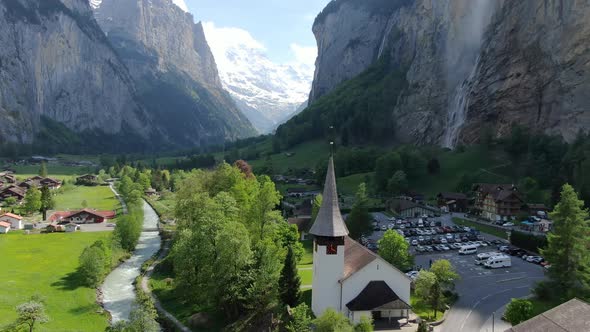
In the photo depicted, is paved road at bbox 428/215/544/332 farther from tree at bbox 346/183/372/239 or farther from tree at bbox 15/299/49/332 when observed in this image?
tree at bbox 15/299/49/332

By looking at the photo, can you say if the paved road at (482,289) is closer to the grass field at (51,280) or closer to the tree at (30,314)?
the grass field at (51,280)

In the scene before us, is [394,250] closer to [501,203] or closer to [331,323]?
[331,323]

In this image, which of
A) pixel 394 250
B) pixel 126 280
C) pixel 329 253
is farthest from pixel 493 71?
pixel 329 253

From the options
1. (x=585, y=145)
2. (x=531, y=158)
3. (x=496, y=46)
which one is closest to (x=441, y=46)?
(x=496, y=46)

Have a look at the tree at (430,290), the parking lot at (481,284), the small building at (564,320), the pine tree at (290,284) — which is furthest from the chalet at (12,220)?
the small building at (564,320)

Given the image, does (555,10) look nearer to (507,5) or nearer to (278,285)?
(507,5)

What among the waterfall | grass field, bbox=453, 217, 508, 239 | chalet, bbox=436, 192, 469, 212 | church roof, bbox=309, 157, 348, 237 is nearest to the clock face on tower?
church roof, bbox=309, 157, 348, 237
